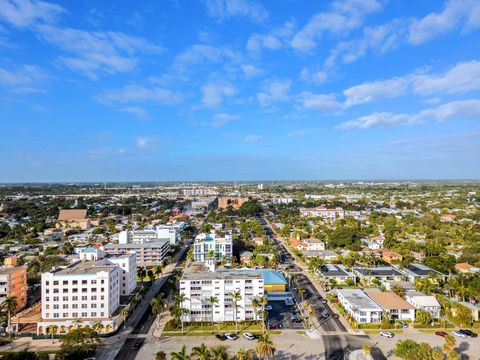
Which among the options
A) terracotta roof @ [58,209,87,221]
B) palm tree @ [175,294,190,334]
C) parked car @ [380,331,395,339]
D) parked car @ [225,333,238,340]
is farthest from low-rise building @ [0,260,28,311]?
terracotta roof @ [58,209,87,221]

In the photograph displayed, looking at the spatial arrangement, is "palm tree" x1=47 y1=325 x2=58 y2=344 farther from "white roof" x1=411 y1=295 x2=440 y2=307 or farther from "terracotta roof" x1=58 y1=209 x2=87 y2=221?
"terracotta roof" x1=58 y1=209 x2=87 y2=221

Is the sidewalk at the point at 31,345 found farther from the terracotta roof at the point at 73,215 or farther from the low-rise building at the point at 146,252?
the terracotta roof at the point at 73,215

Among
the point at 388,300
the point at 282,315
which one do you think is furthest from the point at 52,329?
the point at 388,300

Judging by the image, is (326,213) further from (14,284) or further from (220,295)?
(14,284)

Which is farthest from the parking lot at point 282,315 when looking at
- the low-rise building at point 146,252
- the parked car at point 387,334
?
the low-rise building at point 146,252

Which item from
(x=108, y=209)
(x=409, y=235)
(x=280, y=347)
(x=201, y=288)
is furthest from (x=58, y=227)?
(x=409, y=235)

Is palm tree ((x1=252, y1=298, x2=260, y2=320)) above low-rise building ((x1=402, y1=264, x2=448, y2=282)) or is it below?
above
